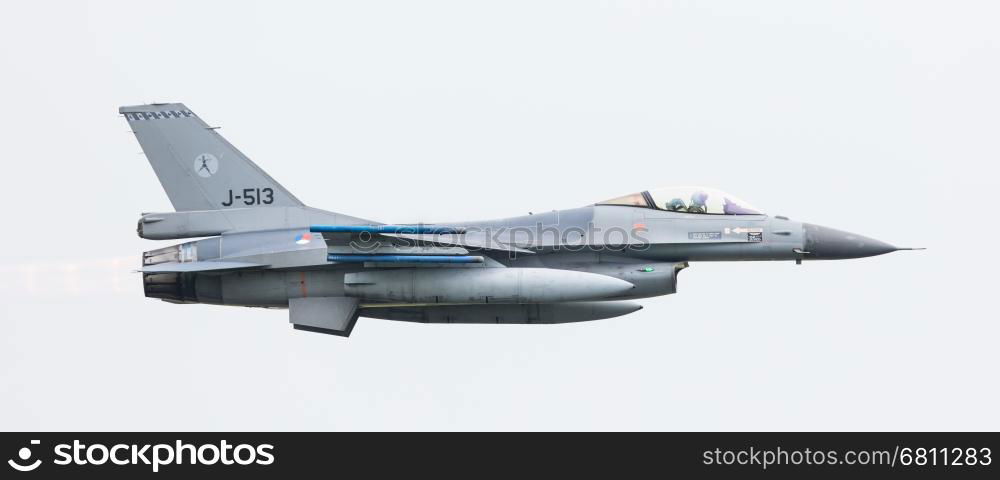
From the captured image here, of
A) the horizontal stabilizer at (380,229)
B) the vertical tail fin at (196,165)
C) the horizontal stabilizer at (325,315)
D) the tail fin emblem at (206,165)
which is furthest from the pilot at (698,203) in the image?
the tail fin emblem at (206,165)

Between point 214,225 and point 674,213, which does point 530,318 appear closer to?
point 674,213

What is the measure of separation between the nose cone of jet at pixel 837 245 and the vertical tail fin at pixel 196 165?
7.99m

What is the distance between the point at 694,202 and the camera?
24.9 meters

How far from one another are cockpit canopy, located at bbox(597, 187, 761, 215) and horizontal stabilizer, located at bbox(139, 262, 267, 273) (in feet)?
18.1

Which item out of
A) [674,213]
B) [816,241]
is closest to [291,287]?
[674,213]

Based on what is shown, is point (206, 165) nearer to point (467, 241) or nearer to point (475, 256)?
point (467, 241)

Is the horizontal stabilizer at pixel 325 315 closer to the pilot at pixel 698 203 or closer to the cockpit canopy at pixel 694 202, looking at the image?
the cockpit canopy at pixel 694 202

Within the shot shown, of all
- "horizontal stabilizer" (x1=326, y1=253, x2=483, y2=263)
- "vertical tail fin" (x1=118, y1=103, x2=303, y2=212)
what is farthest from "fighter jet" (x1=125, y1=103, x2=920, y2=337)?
"vertical tail fin" (x1=118, y1=103, x2=303, y2=212)

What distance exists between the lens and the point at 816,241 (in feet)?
81.2

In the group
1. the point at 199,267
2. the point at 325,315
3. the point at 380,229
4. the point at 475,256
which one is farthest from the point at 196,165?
the point at 475,256

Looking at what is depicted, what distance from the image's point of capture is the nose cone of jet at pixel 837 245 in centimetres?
2475

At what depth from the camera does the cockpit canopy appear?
24.8m

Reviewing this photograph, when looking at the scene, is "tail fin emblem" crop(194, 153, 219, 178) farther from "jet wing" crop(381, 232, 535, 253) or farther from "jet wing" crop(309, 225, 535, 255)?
"jet wing" crop(381, 232, 535, 253)

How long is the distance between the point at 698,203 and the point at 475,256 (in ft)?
11.5
